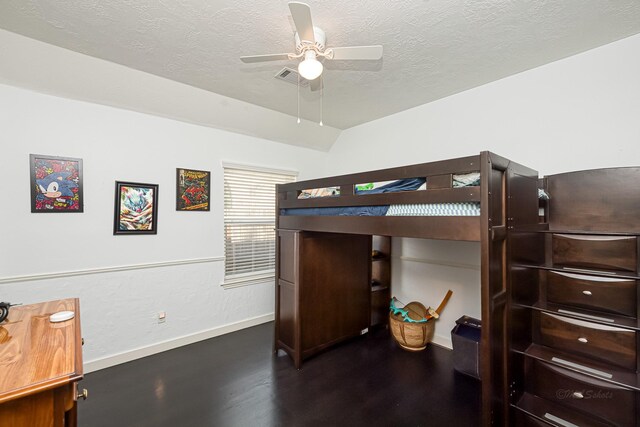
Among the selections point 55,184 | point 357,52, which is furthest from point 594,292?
point 55,184

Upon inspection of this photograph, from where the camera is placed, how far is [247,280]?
3.60 m

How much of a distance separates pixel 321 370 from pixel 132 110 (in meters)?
3.18

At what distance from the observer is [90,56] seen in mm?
2207

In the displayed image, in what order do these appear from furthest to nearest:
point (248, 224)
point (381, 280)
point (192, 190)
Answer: point (248, 224)
point (381, 280)
point (192, 190)

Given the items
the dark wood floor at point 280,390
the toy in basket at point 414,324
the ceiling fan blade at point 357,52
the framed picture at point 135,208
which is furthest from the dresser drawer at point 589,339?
the framed picture at point 135,208

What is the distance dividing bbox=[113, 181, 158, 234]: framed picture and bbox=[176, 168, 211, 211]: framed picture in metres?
0.24

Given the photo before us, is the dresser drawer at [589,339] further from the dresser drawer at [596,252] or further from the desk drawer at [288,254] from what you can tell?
the desk drawer at [288,254]

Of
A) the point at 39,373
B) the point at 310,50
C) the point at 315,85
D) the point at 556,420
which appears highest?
the point at 315,85

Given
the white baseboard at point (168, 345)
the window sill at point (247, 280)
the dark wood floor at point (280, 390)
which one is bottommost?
the dark wood floor at point (280, 390)

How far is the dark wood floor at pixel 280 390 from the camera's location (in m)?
2.01

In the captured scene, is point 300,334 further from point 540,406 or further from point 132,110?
point 132,110

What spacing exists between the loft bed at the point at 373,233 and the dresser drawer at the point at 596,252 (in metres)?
0.34

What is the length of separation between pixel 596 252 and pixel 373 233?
4.99 feet

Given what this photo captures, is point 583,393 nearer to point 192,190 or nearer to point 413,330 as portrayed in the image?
point 413,330
